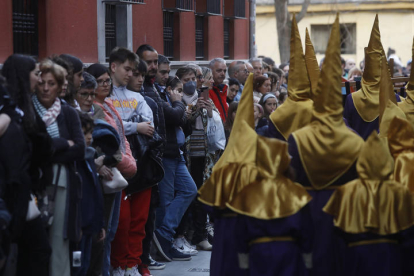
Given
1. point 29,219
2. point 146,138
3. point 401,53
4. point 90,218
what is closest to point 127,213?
point 146,138

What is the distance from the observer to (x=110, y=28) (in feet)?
40.7

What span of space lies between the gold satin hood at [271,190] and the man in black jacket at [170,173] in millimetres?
3246

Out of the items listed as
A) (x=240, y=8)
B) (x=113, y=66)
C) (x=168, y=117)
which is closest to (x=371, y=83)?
(x=168, y=117)

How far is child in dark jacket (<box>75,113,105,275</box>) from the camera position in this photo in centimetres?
654

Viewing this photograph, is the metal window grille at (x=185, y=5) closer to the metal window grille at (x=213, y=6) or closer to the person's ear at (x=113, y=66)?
the metal window grille at (x=213, y=6)

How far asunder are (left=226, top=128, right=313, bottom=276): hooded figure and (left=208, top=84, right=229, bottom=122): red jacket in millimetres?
4952

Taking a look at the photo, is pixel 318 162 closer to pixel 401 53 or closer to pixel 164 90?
pixel 164 90

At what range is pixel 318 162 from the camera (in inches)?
229

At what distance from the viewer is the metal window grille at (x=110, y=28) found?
12.3 m

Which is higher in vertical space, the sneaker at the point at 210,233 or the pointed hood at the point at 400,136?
the pointed hood at the point at 400,136

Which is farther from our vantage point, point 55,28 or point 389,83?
point 55,28

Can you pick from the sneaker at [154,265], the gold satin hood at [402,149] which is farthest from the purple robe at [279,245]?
the sneaker at [154,265]

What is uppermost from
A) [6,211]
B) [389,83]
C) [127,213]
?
[389,83]

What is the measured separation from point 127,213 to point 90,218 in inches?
56.7
